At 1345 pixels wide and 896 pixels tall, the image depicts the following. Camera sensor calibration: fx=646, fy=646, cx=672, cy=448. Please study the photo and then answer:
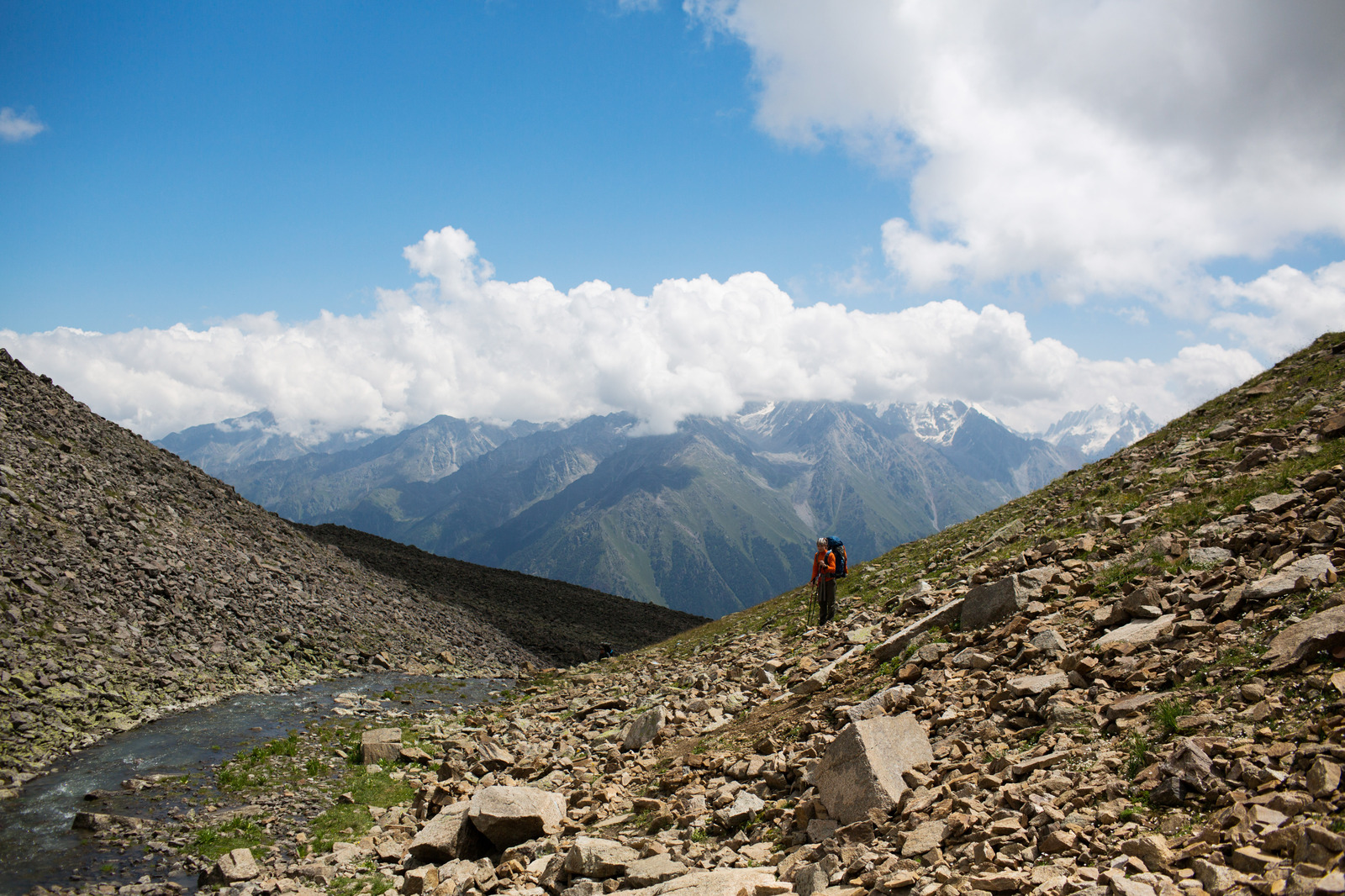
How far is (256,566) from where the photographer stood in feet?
142

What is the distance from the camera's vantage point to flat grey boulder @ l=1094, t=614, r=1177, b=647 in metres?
12.8

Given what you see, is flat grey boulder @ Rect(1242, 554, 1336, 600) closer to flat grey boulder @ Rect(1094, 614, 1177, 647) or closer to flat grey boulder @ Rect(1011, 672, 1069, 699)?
flat grey boulder @ Rect(1094, 614, 1177, 647)

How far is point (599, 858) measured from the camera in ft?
38.9

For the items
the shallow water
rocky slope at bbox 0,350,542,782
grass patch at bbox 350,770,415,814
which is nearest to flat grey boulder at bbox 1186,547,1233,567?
grass patch at bbox 350,770,415,814

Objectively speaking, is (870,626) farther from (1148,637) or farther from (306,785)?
(306,785)

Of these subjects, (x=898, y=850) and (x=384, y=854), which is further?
(x=384, y=854)

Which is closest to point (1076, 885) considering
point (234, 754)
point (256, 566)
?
point (234, 754)

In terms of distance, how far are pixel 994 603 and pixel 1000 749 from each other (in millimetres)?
7307

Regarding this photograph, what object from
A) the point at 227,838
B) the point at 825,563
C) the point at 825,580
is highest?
the point at 825,563

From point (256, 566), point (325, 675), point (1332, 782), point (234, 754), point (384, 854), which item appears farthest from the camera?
point (256, 566)

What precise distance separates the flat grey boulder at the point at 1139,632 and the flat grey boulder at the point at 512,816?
42.2 feet

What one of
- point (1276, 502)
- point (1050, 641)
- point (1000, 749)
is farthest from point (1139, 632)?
point (1276, 502)

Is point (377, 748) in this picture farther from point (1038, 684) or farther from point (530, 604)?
point (530, 604)

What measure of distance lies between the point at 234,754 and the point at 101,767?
3666mm
